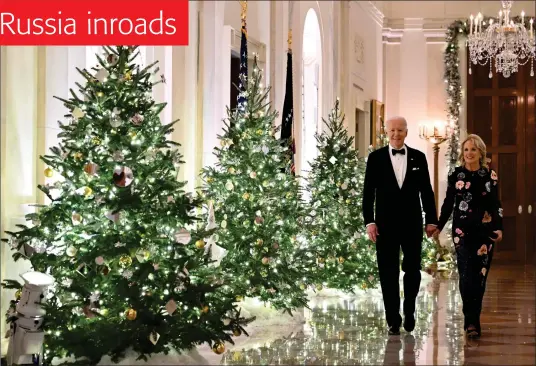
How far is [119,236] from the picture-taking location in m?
5.75

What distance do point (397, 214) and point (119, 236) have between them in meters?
2.41

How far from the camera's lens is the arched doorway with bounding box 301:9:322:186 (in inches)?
586

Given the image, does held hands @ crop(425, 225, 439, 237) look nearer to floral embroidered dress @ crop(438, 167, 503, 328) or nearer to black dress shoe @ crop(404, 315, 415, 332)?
floral embroidered dress @ crop(438, 167, 503, 328)

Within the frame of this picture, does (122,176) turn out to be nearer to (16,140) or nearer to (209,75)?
(16,140)

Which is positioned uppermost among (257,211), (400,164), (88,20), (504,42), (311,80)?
(504,42)

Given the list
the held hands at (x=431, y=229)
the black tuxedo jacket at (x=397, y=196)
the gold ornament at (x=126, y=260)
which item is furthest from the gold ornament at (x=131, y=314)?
the held hands at (x=431, y=229)

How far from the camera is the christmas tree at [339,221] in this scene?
10258mm

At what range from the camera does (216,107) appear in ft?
33.9

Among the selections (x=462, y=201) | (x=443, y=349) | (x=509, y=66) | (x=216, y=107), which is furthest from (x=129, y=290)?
(x=509, y=66)

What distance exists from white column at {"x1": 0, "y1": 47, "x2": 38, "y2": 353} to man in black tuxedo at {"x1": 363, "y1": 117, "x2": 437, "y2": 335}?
8.27 ft

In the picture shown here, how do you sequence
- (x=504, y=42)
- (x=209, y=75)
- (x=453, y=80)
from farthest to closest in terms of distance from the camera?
(x=453, y=80), (x=504, y=42), (x=209, y=75)

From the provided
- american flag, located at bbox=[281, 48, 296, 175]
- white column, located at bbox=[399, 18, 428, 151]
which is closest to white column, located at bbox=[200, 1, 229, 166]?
american flag, located at bbox=[281, 48, 296, 175]

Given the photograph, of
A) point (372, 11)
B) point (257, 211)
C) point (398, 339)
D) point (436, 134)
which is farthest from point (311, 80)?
point (398, 339)

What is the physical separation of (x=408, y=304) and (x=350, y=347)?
2.46 ft
